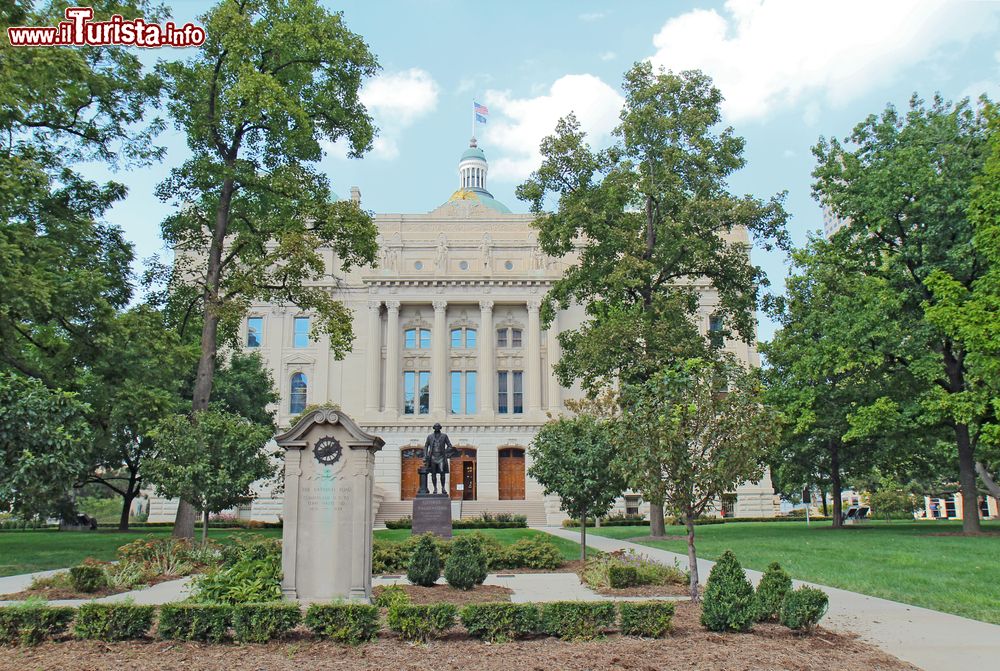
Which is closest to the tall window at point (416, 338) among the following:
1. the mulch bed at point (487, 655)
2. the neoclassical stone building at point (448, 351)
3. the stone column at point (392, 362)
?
the neoclassical stone building at point (448, 351)

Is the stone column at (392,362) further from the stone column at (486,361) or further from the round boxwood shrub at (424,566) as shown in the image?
the round boxwood shrub at (424,566)

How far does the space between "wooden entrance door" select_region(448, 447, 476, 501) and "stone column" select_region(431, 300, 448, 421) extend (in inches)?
115

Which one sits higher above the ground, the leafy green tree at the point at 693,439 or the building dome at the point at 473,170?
the building dome at the point at 473,170

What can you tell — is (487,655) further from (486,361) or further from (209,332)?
(486,361)

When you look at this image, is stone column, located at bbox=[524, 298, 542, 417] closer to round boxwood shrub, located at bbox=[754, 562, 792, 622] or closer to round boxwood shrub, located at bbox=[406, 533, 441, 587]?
round boxwood shrub, located at bbox=[406, 533, 441, 587]

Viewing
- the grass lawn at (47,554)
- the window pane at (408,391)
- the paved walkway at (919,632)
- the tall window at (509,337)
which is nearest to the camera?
the paved walkway at (919,632)

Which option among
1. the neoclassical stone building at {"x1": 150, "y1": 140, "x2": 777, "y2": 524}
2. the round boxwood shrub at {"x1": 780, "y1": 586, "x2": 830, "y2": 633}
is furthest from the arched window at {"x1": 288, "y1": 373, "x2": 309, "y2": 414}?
the round boxwood shrub at {"x1": 780, "y1": 586, "x2": 830, "y2": 633}

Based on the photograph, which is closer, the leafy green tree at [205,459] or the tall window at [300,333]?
the leafy green tree at [205,459]

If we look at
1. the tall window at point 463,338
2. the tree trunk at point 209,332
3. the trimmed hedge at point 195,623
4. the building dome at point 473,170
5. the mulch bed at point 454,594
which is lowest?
the mulch bed at point 454,594

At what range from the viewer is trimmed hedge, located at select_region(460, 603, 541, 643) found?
27.5 feet

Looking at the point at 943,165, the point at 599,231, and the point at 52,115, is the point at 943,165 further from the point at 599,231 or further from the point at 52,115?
the point at 52,115

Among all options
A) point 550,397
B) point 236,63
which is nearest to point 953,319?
point 236,63

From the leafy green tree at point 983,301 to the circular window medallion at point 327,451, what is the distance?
20.4m

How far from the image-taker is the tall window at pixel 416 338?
176 feet
